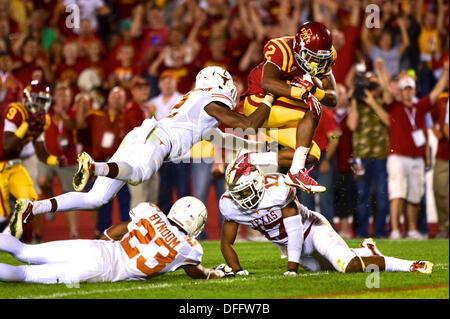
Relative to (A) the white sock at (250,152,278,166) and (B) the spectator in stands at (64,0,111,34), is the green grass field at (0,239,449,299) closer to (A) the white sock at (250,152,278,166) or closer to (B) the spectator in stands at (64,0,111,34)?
(A) the white sock at (250,152,278,166)

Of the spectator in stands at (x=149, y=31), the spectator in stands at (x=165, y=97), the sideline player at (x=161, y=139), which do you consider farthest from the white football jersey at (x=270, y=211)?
the spectator in stands at (x=149, y=31)

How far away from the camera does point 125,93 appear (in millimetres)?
13031

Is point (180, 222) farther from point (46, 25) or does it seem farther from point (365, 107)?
point (46, 25)

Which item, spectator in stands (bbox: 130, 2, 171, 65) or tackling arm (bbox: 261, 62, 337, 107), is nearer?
tackling arm (bbox: 261, 62, 337, 107)

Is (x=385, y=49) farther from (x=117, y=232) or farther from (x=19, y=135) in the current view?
(x=117, y=232)

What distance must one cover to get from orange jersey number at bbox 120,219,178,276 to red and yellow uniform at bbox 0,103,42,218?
394 cm

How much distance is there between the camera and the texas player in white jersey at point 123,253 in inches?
264

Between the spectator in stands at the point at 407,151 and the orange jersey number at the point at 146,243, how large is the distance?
18.8ft

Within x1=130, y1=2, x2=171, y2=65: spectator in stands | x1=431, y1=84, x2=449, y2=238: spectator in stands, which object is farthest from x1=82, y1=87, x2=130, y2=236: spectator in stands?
x1=431, y1=84, x2=449, y2=238: spectator in stands

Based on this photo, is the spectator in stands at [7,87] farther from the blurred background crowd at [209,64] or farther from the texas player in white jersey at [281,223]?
the texas player in white jersey at [281,223]

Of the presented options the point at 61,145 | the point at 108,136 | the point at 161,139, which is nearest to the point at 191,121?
the point at 161,139

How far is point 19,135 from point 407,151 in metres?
5.37

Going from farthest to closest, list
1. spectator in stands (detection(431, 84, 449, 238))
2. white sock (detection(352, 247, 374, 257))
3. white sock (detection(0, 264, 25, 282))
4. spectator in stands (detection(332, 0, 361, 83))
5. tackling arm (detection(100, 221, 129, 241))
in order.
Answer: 1. spectator in stands (detection(332, 0, 361, 83))
2. spectator in stands (detection(431, 84, 449, 238))
3. white sock (detection(352, 247, 374, 257))
4. tackling arm (detection(100, 221, 129, 241))
5. white sock (detection(0, 264, 25, 282))

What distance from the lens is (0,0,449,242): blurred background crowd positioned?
1191cm
